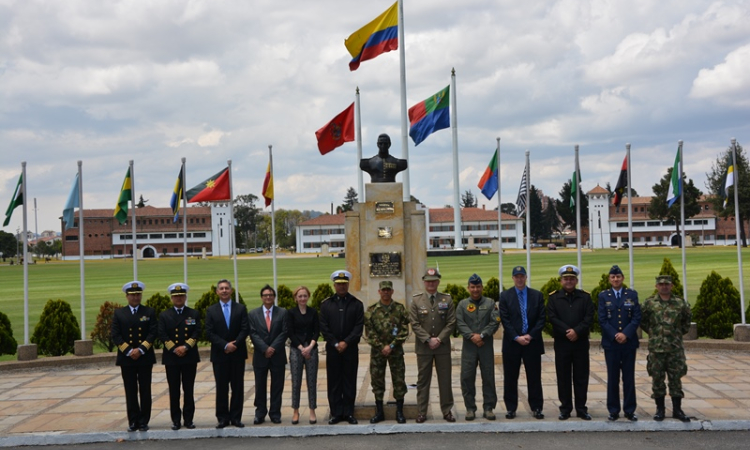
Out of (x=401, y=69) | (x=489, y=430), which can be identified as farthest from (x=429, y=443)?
(x=401, y=69)

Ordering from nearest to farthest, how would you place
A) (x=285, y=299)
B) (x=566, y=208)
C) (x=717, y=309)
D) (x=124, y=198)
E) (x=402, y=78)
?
(x=717, y=309) < (x=124, y=198) < (x=285, y=299) < (x=402, y=78) < (x=566, y=208)

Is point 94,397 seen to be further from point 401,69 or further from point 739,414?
point 401,69

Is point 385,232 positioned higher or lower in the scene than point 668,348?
higher

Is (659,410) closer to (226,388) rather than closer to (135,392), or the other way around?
(226,388)

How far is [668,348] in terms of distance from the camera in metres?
Answer: 7.48

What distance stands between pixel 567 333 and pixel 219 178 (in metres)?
8.65

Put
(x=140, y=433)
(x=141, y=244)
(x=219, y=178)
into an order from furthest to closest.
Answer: (x=141, y=244) → (x=219, y=178) → (x=140, y=433)

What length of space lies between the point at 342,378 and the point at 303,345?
1.99 feet

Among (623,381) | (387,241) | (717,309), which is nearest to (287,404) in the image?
(387,241)

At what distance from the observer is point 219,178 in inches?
550

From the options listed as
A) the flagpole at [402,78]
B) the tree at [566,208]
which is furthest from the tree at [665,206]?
the flagpole at [402,78]

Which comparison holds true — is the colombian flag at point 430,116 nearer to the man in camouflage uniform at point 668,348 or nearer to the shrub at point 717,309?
the shrub at point 717,309

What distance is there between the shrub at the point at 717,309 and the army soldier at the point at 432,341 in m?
7.91

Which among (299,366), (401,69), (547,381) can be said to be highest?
(401,69)
